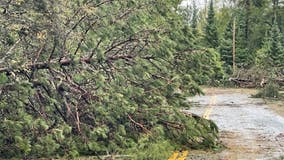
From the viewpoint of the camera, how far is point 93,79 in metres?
11.0

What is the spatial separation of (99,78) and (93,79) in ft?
0.72

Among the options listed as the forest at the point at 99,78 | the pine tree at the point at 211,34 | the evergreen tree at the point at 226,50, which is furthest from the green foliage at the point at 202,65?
the pine tree at the point at 211,34

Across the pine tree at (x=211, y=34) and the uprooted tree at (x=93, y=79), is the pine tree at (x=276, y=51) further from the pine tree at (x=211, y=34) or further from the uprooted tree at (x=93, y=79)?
the uprooted tree at (x=93, y=79)

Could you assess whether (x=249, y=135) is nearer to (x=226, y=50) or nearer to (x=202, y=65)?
(x=202, y=65)

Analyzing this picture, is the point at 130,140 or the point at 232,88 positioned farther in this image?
the point at 232,88

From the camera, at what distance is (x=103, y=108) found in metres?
10.7

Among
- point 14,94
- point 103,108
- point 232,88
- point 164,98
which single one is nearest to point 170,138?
point 164,98

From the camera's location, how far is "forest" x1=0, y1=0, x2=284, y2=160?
9867 millimetres

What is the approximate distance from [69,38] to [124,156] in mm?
2608

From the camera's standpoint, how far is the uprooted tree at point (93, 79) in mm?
9852

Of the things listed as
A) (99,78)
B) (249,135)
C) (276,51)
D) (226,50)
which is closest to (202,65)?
(99,78)

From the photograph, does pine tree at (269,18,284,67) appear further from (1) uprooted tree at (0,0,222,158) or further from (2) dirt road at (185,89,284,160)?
(1) uprooted tree at (0,0,222,158)

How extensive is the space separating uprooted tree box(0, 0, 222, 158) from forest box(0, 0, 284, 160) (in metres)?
0.02

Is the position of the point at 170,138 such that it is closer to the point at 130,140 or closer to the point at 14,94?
the point at 130,140
